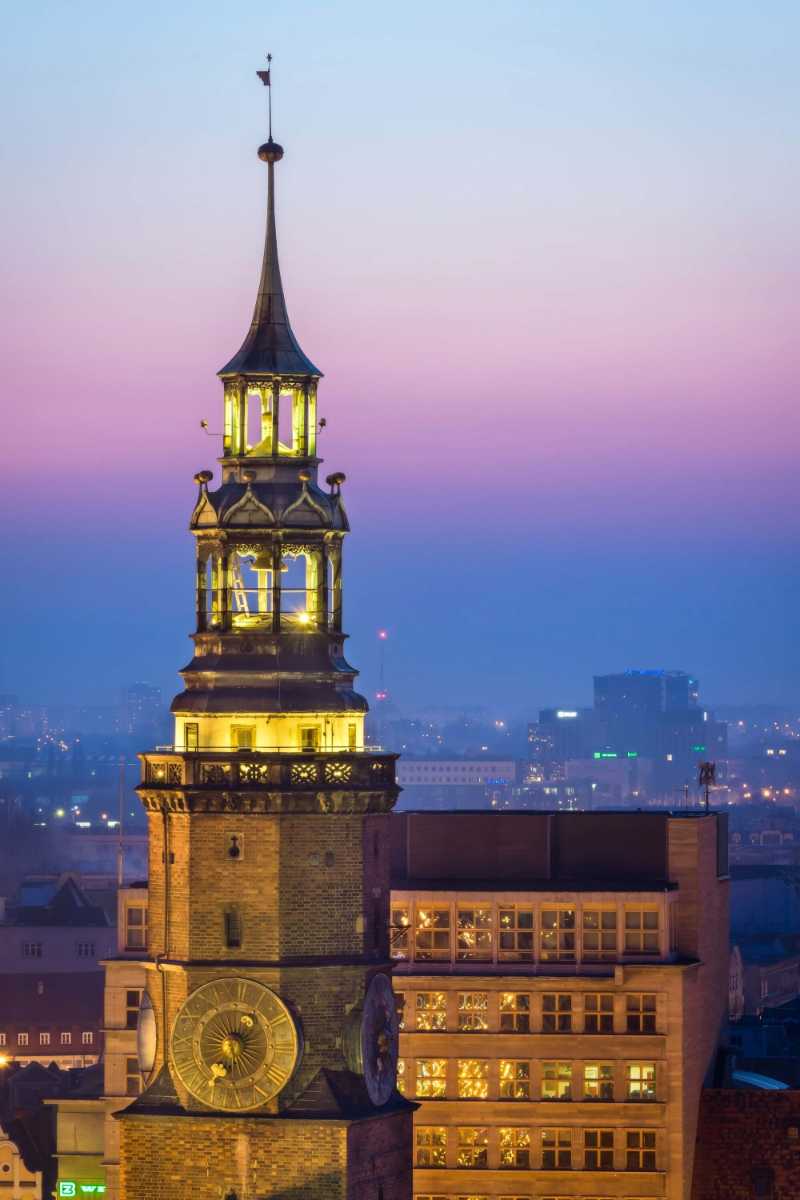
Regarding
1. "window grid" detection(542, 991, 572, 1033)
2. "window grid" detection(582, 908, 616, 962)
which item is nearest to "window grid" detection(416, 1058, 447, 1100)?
"window grid" detection(542, 991, 572, 1033)

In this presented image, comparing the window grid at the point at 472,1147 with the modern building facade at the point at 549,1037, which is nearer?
the modern building facade at the point at 549,1037

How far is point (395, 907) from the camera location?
118312 mm

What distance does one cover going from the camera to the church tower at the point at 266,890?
91312 mm

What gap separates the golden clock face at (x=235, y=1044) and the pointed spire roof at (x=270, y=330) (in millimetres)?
14478

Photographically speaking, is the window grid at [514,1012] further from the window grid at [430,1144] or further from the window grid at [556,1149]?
A: the window grid at [430,1144]

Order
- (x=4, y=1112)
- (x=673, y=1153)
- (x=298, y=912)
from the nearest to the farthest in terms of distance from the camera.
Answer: (x=298, y=912)
(x=673, y=1153)
(x=4, y=1112)

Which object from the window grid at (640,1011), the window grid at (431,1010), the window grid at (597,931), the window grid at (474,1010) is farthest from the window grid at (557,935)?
the window grid at (431,1010)

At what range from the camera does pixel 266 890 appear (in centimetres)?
9138

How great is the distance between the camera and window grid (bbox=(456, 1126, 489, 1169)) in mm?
116750

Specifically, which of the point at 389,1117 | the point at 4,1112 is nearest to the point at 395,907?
the point at 389,1117

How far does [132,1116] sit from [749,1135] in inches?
1195

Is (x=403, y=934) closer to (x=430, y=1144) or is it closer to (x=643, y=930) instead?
(x=430, y=1144)

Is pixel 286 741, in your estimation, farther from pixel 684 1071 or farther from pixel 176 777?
pixel 684 1071

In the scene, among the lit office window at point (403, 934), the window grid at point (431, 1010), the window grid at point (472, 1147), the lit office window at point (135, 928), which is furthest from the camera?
the lit office window at point (135, 928)
